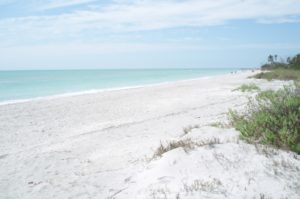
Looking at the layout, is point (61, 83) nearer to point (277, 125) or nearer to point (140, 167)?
point (140, 167)

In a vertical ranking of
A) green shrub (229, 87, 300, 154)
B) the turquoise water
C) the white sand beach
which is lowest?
the turquoise water

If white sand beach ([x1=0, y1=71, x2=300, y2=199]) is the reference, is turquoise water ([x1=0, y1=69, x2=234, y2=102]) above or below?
below

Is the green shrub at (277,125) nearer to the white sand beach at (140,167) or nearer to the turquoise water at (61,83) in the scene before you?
the white sand beach at (140,167)

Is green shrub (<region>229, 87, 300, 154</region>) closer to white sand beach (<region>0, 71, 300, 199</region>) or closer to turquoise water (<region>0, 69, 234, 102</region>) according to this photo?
white sand beach (<region>0, 71, 300, 199</region>)

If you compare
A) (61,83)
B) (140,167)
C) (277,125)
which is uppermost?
(277,125)

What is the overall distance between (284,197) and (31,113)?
38.8 ft

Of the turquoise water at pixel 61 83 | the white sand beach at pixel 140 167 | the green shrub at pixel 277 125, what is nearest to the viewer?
the white sand beach at pixel 140 167

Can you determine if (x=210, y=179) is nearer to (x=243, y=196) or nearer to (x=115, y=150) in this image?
(x=243, y=196)

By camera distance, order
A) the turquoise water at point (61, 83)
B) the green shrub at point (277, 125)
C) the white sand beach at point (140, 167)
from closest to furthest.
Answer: the white sand beach at point (140, 167) → the green shrub at point (277, 125) → the turquoise water at point (61, 83)

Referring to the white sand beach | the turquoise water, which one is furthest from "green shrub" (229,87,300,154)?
the turquoise water

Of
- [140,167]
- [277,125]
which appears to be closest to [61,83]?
[140,167]

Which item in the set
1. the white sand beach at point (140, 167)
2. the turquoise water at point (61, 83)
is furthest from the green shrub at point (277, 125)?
the turquoise water at point (61, 83)

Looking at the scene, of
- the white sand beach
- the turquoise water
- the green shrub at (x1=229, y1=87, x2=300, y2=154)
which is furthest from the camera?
the turquoise water

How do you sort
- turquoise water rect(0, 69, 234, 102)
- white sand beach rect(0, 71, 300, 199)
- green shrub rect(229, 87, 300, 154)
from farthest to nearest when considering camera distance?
1. turquoise water rect(0, 69, 234, 102)
2. green shrub rect(229, 87, 300, 154)
3. white sand beach rect(0, 71, 300, 199)
